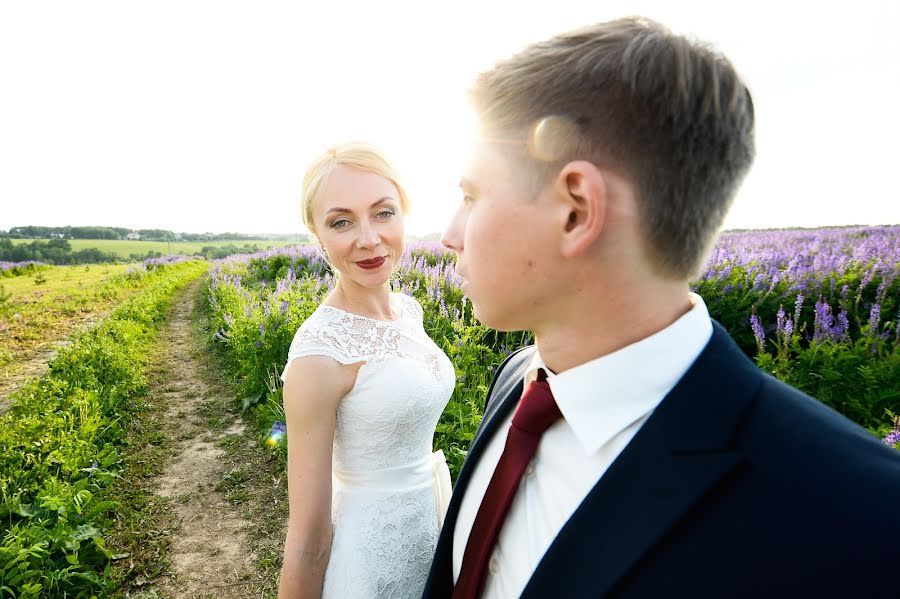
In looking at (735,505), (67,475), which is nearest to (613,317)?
(735,505)

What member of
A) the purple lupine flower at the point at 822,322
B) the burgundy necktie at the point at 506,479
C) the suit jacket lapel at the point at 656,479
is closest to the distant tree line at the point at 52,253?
the purple lupine flower at the point at 822,322

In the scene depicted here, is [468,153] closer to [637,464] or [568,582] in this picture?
[637,464]

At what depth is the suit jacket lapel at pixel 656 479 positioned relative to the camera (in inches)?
34.5

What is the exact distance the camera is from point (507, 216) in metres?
1.08

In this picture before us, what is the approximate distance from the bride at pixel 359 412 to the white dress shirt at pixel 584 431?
104cm

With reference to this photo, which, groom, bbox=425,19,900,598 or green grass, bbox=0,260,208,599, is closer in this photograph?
groom, bbox=425,19,900,598

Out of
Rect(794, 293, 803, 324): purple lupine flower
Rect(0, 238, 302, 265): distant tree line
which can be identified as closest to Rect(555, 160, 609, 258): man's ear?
Rect(794, 293, 803, 324): purple lupine flower

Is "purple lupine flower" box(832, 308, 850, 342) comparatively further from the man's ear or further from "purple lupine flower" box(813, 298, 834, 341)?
the man's ear

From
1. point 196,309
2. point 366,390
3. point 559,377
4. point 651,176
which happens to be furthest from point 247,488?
point 196,309

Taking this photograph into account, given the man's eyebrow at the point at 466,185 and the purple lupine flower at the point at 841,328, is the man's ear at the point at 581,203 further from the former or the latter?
the purple lupine flower at the point at 841,328

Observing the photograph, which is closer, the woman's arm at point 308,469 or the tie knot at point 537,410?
the tie knot at point 537,410

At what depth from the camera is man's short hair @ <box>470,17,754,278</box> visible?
3.16ft

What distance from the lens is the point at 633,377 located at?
41.1 inches

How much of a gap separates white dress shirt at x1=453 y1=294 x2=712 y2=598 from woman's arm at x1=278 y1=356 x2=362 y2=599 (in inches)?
37.4
